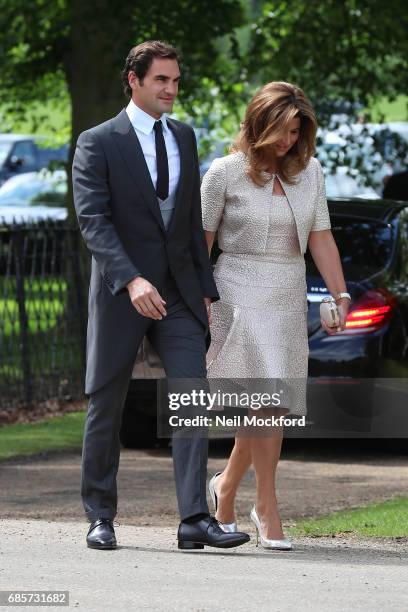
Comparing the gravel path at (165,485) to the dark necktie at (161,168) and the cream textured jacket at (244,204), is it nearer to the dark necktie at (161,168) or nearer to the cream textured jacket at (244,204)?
the cream textured jacket at (244,204)

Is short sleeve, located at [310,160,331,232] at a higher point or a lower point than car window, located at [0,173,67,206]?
higher

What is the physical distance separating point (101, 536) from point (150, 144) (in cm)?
147

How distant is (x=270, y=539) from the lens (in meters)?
6.43

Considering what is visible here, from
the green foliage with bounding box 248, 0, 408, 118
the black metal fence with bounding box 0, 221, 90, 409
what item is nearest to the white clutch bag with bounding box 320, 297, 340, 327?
the black metal fence with bounding box 0, 221, 90, 409

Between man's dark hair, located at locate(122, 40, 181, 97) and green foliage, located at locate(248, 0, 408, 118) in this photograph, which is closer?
man's dark hair, located at locate(122, 40, 181, 97)

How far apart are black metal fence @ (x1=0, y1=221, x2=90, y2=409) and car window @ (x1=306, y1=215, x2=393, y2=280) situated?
264 centimetres

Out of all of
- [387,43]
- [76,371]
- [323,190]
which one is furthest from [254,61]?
[323,190]

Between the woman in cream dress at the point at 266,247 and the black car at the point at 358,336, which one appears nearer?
the woman in cream dress at the point at 266,247

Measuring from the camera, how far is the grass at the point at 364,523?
23.5 feet

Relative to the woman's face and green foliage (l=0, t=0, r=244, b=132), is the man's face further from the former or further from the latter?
green foliage (l=0, t=0, r=244, b=132)

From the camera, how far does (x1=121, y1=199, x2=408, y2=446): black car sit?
9344 mm

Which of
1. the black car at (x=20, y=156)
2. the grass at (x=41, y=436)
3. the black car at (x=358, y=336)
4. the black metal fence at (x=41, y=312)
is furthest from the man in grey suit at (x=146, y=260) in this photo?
the black car at (x=20, y=156)

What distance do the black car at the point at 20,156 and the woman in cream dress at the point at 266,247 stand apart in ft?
72.9

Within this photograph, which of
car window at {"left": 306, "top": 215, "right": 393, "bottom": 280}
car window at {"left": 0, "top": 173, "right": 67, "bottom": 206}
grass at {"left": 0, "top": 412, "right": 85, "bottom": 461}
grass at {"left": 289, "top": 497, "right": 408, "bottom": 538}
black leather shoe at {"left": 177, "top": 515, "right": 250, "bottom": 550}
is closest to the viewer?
black leather shoe at {"left": 177, "top": 515, "right": 250, "bottom": 550}
